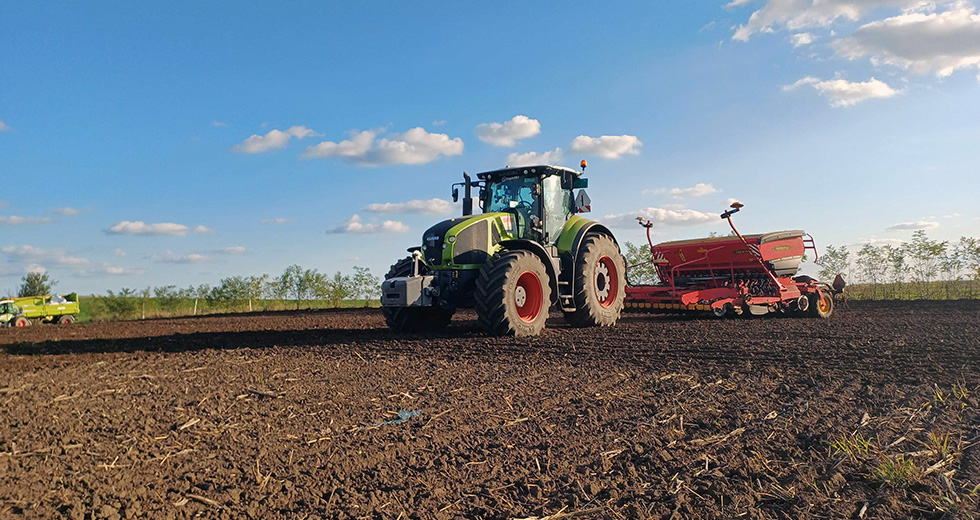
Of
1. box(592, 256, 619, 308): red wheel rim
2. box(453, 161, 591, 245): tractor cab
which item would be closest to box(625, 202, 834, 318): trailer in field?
box(592, 256, 619, 308): red wheel rim

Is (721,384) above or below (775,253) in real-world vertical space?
below

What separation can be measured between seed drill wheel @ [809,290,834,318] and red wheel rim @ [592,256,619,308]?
15.5ft

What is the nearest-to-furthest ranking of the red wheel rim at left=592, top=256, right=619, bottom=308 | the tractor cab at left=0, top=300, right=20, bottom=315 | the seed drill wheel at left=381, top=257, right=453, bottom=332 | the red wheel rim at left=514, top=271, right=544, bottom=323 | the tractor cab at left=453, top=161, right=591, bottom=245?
1. the red wheel rim at left=514, top=271, right=544, bottom=323
2. the seed drill wheel at left=381, top=257, right=453, bottom=332
3. the tractor cab at left=453, top=161, right=591, bottom=245
4. the red wheel rim at left=592, top=256, right=619, bottom=308
5. the tractor cab at left=0, top=300, right=20, bottom=315

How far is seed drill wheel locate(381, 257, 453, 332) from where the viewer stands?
30.8ft

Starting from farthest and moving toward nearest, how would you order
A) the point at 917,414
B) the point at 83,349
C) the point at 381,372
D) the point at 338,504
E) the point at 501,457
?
the point at 83,349 < the point at 381,372 < the point at 917,414 < the point at 501,457 < the point at 338,504

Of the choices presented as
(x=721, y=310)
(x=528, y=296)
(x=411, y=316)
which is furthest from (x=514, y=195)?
(x=721, y=310)

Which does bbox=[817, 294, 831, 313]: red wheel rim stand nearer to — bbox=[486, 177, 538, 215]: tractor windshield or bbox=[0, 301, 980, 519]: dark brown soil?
bbox=[0, 301, 980, 519]: dark brown soil

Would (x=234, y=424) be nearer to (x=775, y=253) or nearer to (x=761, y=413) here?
(x=761, y=413)

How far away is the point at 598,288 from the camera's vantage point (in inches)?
414

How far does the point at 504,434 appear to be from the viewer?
12.8 feet

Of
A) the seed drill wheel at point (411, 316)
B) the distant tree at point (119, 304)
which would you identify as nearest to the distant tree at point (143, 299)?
the distant tree at point (119, 304)

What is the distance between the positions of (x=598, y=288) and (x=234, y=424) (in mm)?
7243

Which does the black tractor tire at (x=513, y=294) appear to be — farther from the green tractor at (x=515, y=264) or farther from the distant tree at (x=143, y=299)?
the distant tree at (x=143, y=299)

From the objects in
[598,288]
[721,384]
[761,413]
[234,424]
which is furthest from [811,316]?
[234,424]
